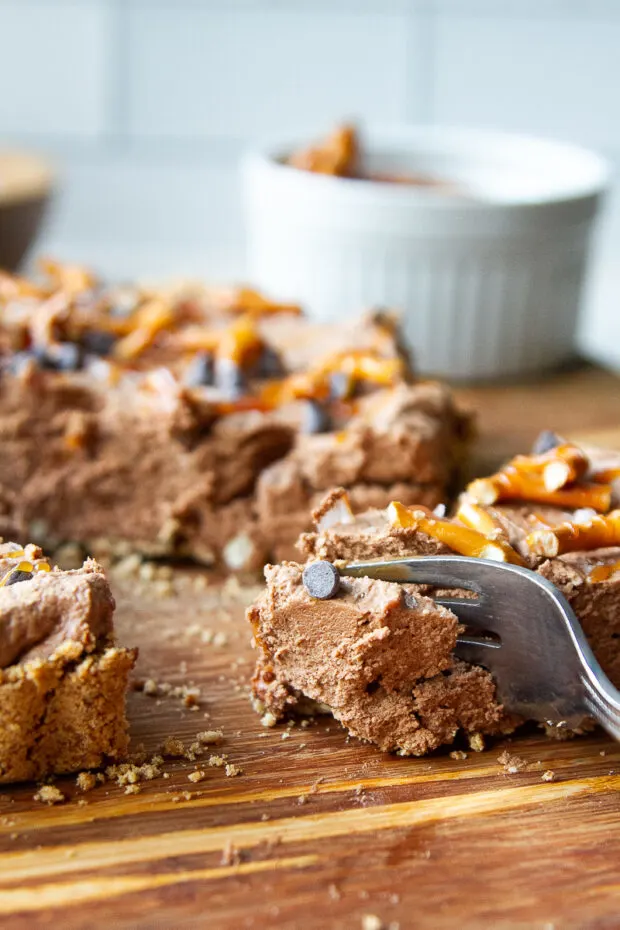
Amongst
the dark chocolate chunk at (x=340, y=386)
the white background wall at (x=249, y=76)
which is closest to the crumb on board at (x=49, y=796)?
the dark chocolate chunk at (x=340, y=386)

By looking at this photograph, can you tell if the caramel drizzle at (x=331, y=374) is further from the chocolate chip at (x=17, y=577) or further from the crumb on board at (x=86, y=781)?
the crumb on board at (x=86, y=781)

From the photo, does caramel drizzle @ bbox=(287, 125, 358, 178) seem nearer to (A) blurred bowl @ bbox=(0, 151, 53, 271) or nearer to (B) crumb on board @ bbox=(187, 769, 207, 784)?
(A) blurred bowl @ bbox=(0, 151, 53, 271)

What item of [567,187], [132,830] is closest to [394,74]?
[567,187]

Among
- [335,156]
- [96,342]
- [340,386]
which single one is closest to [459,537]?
[340,386]

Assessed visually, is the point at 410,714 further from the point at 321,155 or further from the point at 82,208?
the point at 82,208

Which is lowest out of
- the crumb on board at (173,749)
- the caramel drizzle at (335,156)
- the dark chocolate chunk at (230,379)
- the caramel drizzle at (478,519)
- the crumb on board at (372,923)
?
the crumb on board at (173,749)

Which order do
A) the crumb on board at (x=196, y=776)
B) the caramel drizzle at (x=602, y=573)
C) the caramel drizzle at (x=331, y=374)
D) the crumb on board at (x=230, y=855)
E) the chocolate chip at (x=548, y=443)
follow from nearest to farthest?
the crumb on board at (x=230, y=855) → the crumb on board at (x=196, y=776) → the caramel drizzle at (x=602, y=573) → the chocolate chip at (x=548, y=443) → the caramel drizzle at (x=331, y=374)

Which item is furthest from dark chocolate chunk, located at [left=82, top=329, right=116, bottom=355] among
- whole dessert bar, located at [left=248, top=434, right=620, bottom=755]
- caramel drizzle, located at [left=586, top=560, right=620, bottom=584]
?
caramel drizzle, located at [left=586, top=560, right=620, bottom=584]

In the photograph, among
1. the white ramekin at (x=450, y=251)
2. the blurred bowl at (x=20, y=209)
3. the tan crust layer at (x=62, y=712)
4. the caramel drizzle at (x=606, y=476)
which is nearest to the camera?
the tan crust layer at (x=62, y=712)
